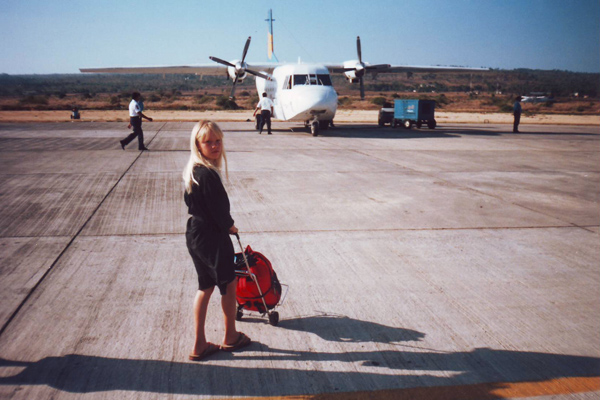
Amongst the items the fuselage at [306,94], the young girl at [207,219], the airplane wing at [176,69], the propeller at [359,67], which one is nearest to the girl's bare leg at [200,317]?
the young girl at [207,219]

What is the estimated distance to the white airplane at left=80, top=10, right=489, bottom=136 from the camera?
18547 millimetres

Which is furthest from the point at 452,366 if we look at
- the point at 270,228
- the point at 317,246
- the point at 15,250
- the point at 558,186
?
the point at 558,186

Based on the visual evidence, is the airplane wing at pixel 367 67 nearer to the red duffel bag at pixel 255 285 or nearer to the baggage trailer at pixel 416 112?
the baggage trailer at pixel 416 112

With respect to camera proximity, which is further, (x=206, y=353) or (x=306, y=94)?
(x=306, y=94)

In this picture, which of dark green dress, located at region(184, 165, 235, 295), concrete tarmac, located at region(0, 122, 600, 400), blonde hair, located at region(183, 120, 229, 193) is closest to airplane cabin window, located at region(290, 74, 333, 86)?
concrete tarmac, located at region(0, 122, 600, 400)

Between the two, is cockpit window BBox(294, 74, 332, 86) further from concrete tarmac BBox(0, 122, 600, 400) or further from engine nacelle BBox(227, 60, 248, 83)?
concrete tarmac BBox(0, 122, 600, 400)

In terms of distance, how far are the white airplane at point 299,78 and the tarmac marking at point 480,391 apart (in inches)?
626

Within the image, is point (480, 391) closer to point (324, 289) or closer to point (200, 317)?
point (324, 289)

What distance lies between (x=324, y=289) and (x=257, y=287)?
102 cm

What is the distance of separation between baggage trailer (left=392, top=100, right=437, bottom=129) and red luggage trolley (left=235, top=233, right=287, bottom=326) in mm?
22200

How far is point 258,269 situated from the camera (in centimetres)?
386

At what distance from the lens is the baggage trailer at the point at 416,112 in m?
24.5

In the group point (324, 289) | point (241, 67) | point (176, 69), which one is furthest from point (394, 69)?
point (324, 289)

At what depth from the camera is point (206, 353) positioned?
3439 mm
